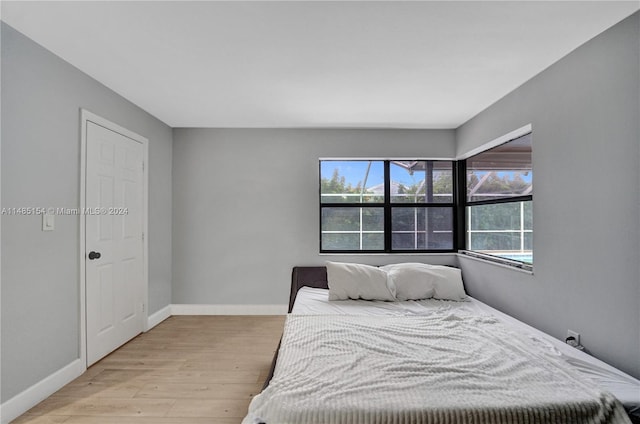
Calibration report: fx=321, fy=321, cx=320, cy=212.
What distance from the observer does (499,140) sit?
3.14 meters

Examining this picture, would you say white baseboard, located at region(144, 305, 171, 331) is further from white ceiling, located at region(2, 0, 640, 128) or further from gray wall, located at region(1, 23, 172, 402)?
white ceiling, located at region(2, 0, 640, 128)

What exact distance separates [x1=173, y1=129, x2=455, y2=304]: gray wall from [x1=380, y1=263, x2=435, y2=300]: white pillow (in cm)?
87

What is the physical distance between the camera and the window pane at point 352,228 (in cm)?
424

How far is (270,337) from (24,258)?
2160 millimetres

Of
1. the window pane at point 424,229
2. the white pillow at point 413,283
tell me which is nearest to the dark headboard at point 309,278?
the white pillow at point 413,283

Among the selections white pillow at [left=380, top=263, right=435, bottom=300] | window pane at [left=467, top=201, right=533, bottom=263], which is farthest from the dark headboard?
window pane at [left=467, top=201, right=533, bottom=263]

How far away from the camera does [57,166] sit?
2.36 meters

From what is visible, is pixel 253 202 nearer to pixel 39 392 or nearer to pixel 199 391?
pixel 199 391

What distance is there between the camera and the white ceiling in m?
1.78

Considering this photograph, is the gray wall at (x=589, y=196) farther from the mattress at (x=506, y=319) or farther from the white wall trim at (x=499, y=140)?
the mattress at (x=506, y=319)

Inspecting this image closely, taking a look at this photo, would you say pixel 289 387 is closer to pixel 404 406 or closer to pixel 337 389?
pixel 337 389

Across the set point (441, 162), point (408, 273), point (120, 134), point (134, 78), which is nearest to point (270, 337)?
point (408, 273)

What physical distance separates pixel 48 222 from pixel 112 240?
0.79 metres

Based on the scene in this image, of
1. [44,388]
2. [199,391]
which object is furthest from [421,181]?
[44,388]
